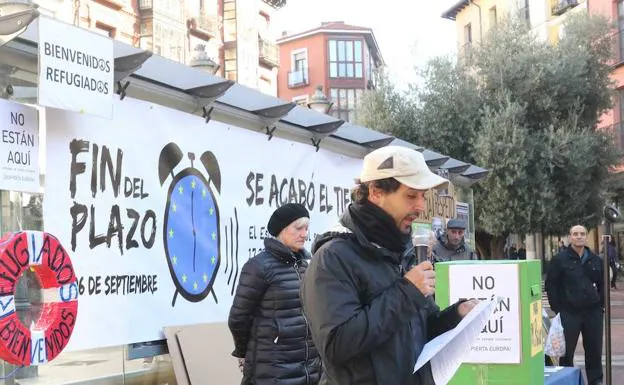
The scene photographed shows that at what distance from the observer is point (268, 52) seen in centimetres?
4144

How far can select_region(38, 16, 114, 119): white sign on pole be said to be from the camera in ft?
14.3

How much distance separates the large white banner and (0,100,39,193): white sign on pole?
14 cm

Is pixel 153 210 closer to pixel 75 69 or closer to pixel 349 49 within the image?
pixel 75 69

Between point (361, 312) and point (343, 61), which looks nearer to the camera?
point (361, 312)

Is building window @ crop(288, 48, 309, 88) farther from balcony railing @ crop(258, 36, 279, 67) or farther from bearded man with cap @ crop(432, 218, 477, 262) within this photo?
bearded man with cap @ crop(432, 218, 477, 262)

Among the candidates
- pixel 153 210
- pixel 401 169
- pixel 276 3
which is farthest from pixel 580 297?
pixel 276 3

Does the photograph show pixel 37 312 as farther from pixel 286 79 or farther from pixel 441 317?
pixel 286 79

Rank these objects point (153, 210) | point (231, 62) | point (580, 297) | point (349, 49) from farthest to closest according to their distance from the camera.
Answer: point (349, 49)
point (231, 62)
point (580, 297)
point (153, 210)

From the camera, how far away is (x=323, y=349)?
232 cm

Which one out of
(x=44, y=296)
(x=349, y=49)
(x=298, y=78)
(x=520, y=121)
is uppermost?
(x=349, y=49)

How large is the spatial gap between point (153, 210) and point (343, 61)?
58753mm

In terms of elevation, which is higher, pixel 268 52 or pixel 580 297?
pixel 268 52

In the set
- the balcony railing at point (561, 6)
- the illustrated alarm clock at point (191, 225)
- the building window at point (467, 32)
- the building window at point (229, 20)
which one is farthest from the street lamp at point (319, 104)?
the building window at point (467, 32)

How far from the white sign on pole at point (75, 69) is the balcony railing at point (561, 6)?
101 ft
